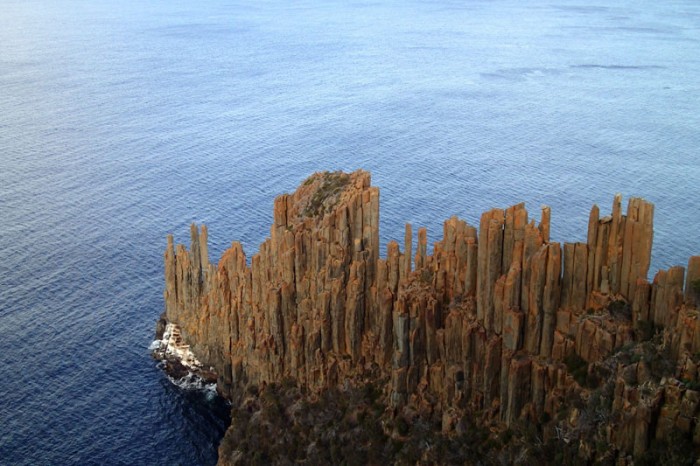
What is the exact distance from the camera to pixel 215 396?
3802 inches

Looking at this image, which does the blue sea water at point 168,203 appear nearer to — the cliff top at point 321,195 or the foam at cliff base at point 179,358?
the foam at cliff base at point 179,358

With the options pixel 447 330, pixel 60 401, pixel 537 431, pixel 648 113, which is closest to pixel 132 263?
pixel 60 401

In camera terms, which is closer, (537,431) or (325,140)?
(537,431)

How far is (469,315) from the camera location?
3014 inches

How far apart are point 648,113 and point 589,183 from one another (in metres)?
51.4

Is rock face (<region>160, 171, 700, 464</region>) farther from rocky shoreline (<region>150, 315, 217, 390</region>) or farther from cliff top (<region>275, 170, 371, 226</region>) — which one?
rocky shoreline (<region>150, 315, 217, 390</region>)

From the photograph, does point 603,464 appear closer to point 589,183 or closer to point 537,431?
point 537,431

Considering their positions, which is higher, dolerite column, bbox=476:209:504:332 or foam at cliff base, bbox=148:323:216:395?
dolerite column, bbox=476:209:504:332

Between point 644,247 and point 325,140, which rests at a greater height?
point 644,247

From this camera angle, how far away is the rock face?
219 feet

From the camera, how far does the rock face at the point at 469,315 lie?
6662cm

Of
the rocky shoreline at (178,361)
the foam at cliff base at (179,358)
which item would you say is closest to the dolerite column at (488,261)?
the foam at cliff base at (179,358)

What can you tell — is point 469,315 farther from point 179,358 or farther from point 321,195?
point 179,358

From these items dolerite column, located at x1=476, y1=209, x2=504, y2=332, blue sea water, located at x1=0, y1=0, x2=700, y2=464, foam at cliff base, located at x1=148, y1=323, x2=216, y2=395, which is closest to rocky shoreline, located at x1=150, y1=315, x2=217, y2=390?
foam at cliff base, located at x1=148, y1=323, x2=216, y2=395
